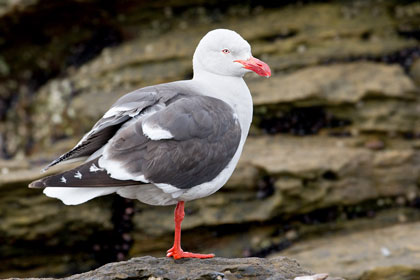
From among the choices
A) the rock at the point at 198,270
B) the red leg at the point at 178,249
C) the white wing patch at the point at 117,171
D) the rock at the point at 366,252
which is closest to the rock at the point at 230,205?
the rock at the point at 366,252

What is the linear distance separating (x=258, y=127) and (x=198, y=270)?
4690 mm

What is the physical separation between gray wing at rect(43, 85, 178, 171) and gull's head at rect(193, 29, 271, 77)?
2.06 ft

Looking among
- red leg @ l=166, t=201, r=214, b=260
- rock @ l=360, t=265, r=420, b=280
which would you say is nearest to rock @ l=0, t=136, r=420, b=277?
rock @ l=360, t=265, r=420, b=280

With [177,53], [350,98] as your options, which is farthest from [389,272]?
[177,53]

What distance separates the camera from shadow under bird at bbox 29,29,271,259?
527 cm

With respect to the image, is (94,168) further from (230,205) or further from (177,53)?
(177,53)

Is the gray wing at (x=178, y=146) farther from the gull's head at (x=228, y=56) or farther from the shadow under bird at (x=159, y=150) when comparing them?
the gull's head at (x=228, y=56)

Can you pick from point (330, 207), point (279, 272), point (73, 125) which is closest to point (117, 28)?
point (73, 125)

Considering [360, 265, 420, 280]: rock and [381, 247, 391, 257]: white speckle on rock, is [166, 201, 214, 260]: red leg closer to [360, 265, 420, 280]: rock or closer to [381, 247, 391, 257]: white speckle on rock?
A: [360, 265, 420, 280]: rock

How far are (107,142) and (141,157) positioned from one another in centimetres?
35

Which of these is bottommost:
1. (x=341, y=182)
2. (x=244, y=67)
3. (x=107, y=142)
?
(x=341, y=182)

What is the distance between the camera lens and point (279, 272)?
18.1 ft

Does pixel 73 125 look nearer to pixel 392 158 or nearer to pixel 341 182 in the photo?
pixel 341 182

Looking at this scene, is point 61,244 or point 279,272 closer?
point 279,272
